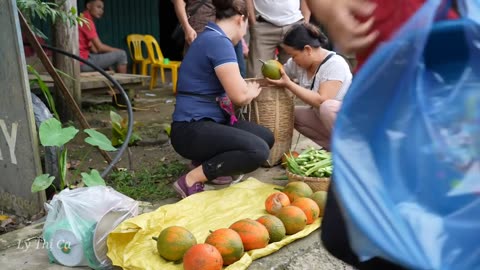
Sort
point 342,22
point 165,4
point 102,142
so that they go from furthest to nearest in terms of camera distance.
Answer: point 165,4, point 102,142, point 342,22

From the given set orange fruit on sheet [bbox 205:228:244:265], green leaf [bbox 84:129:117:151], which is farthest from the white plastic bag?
green leaf [bbox 84:129:117:151]

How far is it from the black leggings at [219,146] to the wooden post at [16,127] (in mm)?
966

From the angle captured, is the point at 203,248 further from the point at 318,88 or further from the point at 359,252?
the point at 318,88

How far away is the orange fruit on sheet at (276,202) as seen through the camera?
342cm

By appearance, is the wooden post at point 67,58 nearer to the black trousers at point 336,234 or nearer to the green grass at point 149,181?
the green grass at point 149,181

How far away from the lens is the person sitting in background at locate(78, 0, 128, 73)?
7.52m

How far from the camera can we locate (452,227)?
113cm

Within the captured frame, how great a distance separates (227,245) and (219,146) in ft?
3.60

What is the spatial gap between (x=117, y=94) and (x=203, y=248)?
16.5ft

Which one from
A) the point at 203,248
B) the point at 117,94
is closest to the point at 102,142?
the point at 203,248

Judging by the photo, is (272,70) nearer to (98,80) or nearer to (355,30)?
(355,30)

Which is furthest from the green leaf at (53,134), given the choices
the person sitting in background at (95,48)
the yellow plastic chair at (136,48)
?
the yellow plastic chair at (136,48)

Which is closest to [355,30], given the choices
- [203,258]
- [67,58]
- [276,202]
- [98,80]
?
[203,258]

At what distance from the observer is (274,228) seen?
10.1ft
